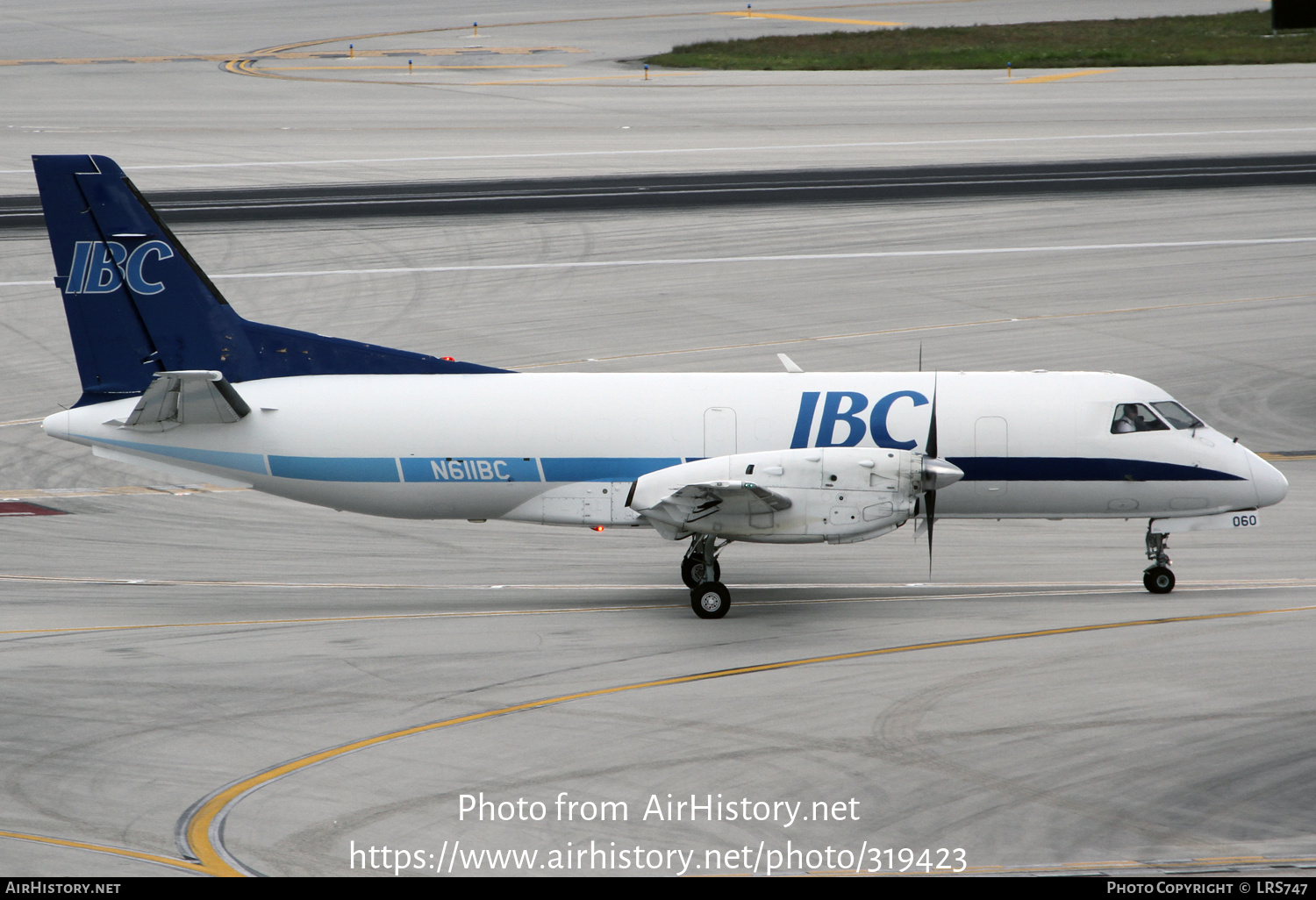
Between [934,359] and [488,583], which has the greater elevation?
[934,359]

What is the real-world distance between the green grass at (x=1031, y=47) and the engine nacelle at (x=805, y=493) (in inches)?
2169

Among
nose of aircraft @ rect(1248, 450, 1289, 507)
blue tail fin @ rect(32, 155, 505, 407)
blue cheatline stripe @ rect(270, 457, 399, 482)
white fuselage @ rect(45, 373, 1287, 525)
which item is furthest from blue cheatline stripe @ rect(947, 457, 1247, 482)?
blue cheatline stripe @ rect(270, 457, 399, 482)

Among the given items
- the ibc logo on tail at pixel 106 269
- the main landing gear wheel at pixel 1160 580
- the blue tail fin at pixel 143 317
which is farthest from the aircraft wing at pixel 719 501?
the ibc logo on tail at pixel 106 269

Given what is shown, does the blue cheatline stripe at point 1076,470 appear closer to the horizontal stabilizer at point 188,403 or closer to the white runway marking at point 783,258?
the horizontal stabilizer at point 188,403

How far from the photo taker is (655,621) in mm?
21656

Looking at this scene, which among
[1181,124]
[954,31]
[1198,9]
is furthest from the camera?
[1198,9]

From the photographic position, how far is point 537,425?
22312mm

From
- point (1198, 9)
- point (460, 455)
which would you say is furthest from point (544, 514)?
point (1198, 9)

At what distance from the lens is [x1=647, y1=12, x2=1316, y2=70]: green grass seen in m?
72.0

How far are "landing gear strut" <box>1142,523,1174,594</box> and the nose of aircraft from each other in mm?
1681

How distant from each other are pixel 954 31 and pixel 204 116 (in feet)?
143

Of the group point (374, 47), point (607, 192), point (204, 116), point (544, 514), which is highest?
point (374, 47)

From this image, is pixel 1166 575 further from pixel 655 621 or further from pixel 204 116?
pixel 204 116

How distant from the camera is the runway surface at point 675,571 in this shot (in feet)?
48.4
